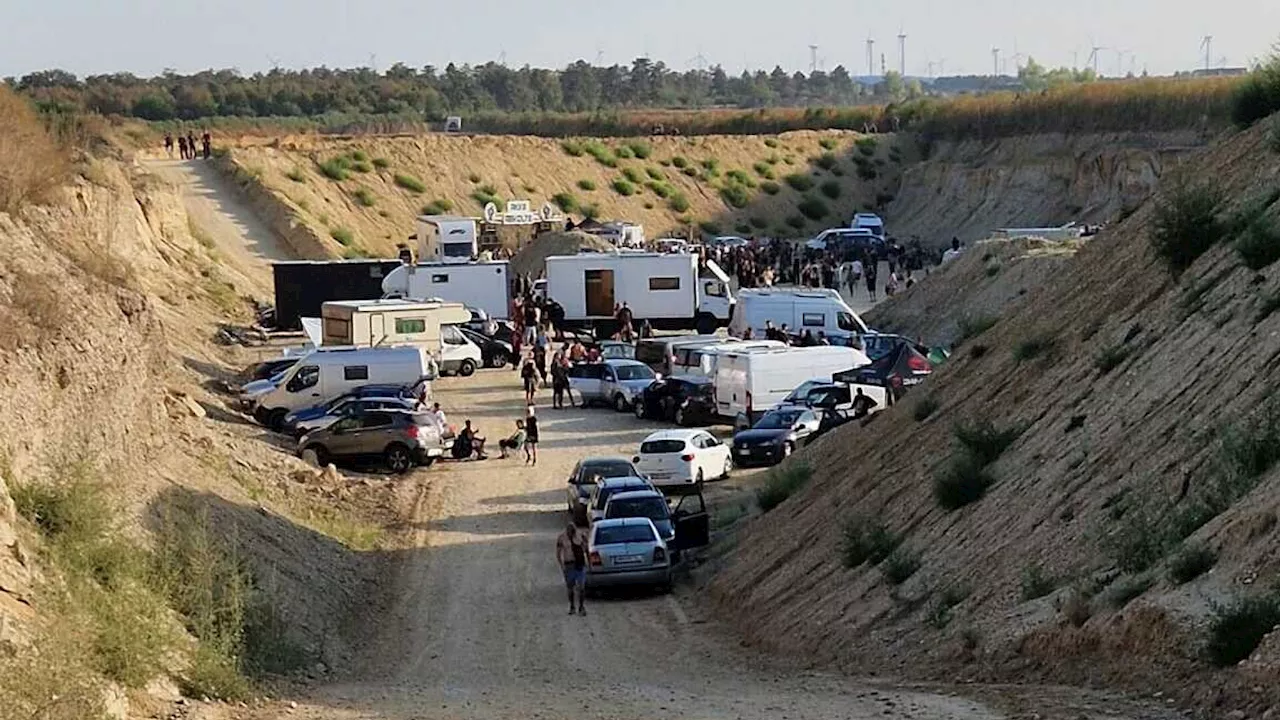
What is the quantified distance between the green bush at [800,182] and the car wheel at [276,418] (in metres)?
59.0

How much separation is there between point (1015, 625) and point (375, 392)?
2578 centimetres

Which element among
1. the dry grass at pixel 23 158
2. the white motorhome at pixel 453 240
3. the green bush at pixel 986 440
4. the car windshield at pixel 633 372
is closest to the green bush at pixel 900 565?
the green bush at pixel 986 440

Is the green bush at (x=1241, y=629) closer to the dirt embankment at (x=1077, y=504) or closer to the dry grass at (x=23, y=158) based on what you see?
the dirt embankment at (x=1077, y=504)

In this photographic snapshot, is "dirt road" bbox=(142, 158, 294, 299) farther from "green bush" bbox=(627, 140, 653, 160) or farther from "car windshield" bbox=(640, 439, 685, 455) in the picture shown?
"car windshield" bbox=(640, 439, 685, 455)

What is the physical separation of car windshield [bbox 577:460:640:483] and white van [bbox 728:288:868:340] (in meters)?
18.9

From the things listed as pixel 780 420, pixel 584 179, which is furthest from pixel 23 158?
pixel 584 179

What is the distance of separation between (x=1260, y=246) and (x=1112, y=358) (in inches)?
84.3

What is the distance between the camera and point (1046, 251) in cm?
5412

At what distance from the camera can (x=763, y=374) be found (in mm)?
39438

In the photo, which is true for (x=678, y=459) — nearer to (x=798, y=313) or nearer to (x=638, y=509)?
(x=638, y=509)

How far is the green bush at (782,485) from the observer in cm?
2711

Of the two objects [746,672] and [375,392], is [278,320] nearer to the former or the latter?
[375,392]

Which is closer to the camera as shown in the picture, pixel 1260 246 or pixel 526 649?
pixel 1260 246

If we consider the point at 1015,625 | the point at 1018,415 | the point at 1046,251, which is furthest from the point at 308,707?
the point at 1046,251
